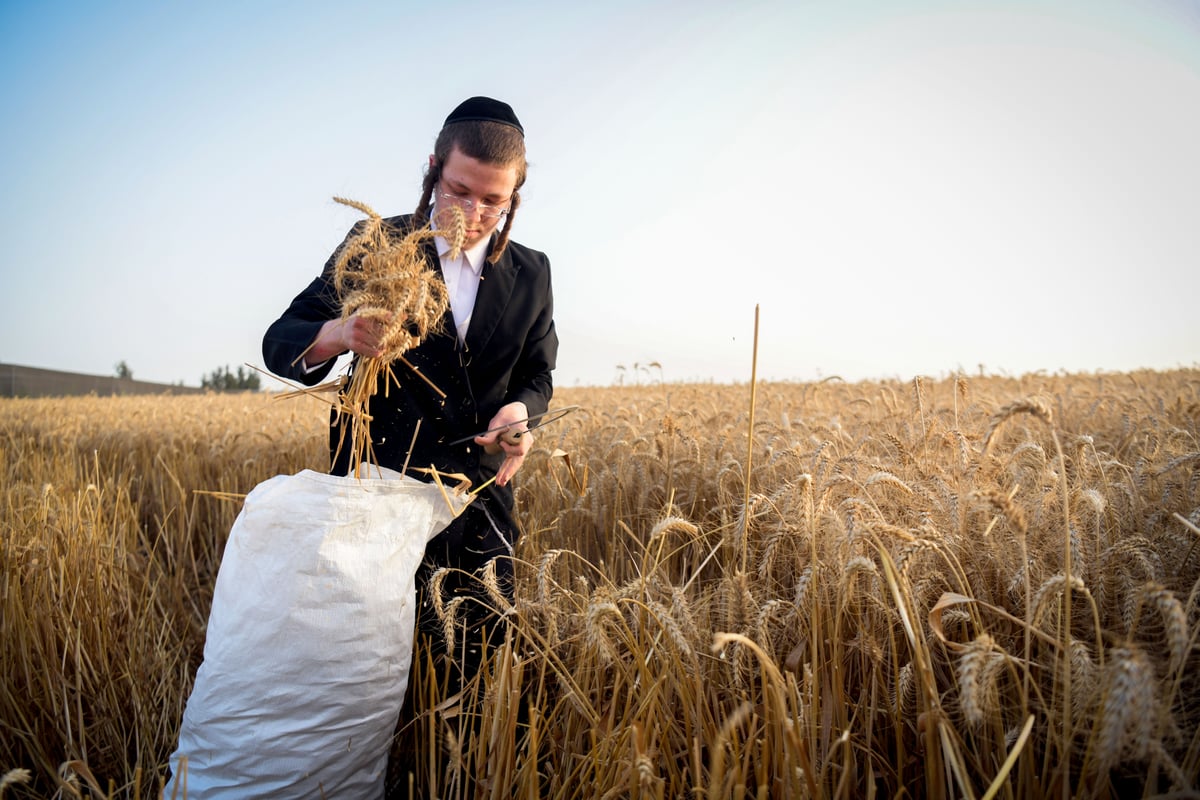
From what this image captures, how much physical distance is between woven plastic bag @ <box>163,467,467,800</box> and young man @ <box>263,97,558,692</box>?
0.63 ft

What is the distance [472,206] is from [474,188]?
1.8 inches

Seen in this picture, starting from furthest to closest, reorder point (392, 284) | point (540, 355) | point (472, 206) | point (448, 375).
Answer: point (540, 355), point (448, 375), point (472, 206), point (392, 284)

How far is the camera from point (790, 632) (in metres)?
1.47

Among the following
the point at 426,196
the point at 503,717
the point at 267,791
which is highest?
the point at 426,196

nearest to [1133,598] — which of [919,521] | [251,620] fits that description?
[919,521]

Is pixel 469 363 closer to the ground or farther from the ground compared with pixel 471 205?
closer to the ground

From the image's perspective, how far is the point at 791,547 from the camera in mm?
1794

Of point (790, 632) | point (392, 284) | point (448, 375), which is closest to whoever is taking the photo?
point (392, 284)

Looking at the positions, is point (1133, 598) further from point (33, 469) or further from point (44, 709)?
point (33, 469)

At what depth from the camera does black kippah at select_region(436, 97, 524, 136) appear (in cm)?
174

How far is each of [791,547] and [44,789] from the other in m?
2.04

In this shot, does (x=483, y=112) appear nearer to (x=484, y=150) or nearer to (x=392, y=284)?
(x=484, y=150)

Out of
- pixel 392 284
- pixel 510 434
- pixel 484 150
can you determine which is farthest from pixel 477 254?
pixel 392 284

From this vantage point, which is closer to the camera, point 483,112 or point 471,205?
point 471,205
